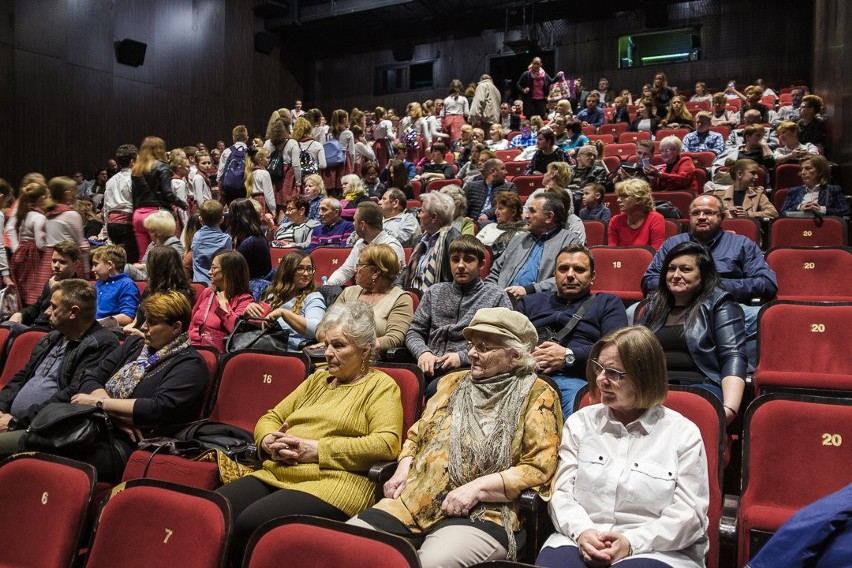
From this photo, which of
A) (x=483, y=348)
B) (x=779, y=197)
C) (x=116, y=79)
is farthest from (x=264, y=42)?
(x=483, y=348)

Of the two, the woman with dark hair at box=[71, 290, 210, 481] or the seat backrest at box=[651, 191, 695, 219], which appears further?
the seat backrest at box=[651, 191, 695, 219]

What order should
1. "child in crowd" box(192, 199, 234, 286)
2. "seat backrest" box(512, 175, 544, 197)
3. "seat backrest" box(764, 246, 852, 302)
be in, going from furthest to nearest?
1. "seat backrest" box(512, 175, 544, 197)
2. "child in crowd" box(192, 199, 234, 286)
3. "seat backrest" box(764, 246, 852, 302)

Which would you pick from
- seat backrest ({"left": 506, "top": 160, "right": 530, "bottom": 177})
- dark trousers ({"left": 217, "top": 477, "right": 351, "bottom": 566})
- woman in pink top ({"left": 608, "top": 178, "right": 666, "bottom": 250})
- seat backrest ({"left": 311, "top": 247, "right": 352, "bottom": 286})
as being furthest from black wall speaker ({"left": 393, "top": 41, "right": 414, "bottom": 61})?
dark trousers ({"left": 217, "top": 477, "right": 351, "bottom": 566})

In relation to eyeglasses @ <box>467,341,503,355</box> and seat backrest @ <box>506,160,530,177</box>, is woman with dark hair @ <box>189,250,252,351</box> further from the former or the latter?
seat backrest @ <box>506,160,530,177</box>

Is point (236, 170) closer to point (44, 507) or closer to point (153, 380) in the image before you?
point (153, 380)

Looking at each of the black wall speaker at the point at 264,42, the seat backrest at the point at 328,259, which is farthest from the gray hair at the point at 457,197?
the black wall speaker at the point at 264,42

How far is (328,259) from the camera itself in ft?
16.4

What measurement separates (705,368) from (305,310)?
1.84 m

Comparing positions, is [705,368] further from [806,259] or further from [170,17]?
[170,17]

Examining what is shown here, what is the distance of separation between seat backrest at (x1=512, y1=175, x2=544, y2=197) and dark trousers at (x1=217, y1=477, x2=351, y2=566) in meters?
4.76

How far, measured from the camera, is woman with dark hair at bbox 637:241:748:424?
8.30 feet

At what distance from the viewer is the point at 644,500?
176 cm

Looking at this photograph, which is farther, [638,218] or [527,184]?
[527,184]

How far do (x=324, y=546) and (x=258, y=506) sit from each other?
25.5 inches
